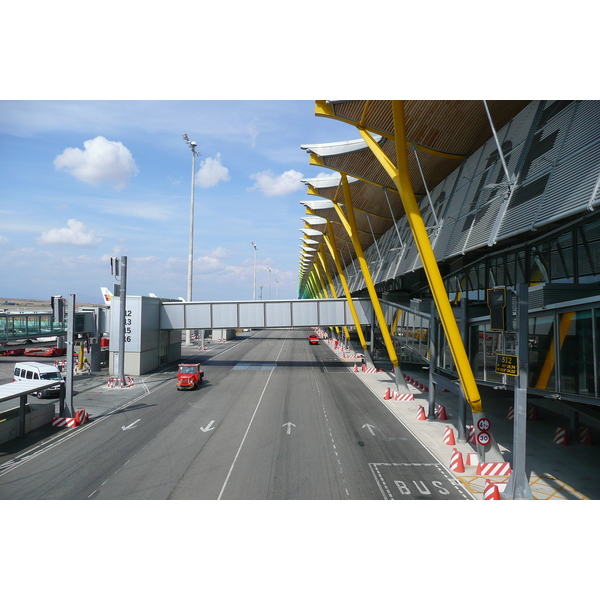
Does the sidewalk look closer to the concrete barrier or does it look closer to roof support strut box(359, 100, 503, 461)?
roof support strut box(359, 100, 503, 461)

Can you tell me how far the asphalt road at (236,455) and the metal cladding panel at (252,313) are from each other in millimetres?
18738

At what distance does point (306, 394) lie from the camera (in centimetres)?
3541

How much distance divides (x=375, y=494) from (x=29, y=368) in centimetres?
3034

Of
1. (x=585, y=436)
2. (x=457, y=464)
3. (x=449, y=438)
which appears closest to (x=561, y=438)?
(x=585, y=436)

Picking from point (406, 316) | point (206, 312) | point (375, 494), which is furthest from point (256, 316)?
point (375, 494)

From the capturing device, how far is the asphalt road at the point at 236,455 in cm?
1614

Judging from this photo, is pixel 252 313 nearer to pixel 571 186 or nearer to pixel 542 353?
pixel 542 353

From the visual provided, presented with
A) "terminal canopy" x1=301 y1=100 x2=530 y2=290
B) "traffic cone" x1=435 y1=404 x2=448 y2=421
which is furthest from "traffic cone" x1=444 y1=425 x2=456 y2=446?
"terminal canopy" x1=301 y1=100 x2=530 y2=290

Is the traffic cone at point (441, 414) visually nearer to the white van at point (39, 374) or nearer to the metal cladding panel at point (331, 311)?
the metal cladding panel at point (331, 311)

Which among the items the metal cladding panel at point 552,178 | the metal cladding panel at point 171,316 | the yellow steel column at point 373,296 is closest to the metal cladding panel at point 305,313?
the metal cladding panel at point 171,316

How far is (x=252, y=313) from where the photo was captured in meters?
53.2

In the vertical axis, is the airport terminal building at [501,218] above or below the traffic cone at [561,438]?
above

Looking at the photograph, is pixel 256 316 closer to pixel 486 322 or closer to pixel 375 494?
pixel 486 322

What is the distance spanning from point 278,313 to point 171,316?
1249 cm
